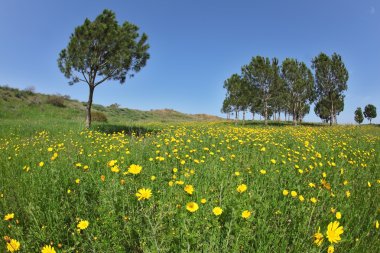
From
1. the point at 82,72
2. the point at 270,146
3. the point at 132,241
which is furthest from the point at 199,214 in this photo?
the point at 82,72

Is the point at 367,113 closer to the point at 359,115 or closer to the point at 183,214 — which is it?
the point at 359,115

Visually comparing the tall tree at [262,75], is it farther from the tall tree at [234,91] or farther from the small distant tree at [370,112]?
the small distant tree at [370,112]

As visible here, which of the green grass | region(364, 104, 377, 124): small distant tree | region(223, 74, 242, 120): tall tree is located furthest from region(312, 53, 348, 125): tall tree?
the green grass

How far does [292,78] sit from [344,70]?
808 cm

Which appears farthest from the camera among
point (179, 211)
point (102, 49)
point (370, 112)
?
point (370, 112)

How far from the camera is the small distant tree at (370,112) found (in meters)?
64.6

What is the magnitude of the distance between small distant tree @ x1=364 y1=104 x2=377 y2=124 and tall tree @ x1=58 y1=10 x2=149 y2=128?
66.2 m

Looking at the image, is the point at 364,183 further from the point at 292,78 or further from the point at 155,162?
the point at 292,78

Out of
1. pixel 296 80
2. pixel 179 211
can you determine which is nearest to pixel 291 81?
pixel 296 80

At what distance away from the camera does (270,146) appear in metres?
7.66

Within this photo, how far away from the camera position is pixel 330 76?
1661 inches

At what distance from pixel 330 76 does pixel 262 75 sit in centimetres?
1127

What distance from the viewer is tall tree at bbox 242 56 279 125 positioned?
4075 cm

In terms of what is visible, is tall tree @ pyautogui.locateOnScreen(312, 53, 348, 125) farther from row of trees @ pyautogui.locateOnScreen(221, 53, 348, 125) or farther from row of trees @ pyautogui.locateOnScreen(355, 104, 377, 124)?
row of trees @ pyautogui.locateOnScreen(355, 104, 377, 124)
